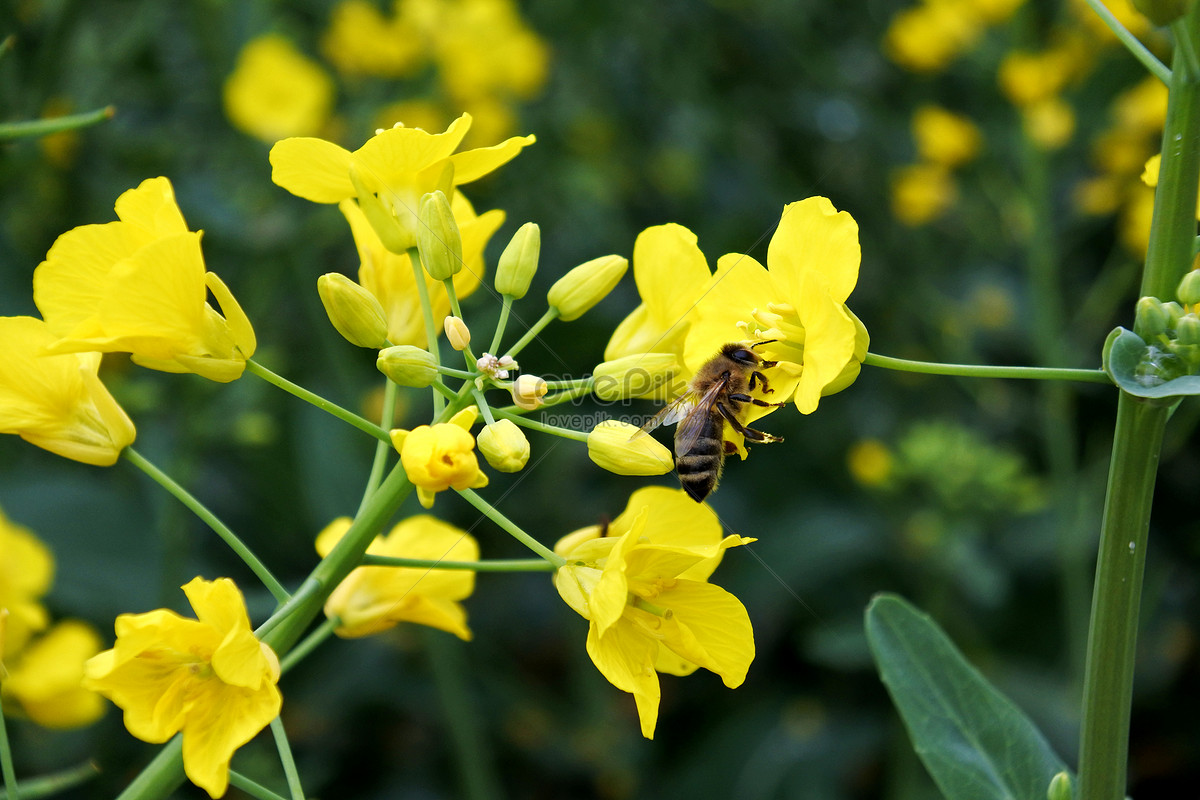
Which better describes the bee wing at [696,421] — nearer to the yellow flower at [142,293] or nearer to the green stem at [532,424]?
the green stem at [532,424]

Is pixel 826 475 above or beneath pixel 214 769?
beneath

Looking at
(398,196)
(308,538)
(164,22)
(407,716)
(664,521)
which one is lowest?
(407,716)

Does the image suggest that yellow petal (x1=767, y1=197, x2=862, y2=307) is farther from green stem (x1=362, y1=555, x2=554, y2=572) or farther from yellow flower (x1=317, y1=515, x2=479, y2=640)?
yellow flower (x1=317, y1=515, x2=479, y2=640)

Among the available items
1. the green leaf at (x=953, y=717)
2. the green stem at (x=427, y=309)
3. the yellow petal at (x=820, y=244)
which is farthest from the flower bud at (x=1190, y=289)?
the green stem at (x=427, y=309)

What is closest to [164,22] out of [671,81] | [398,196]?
[671,81]

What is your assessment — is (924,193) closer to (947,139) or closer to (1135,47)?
(947,139)

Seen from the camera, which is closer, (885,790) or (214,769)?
(214,769)

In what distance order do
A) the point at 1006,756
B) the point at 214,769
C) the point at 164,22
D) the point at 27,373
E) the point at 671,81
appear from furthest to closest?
the point at 671,81 < the point at 164,22 < the point at 1006,756 < the point at 27,373 < the point at 214,769

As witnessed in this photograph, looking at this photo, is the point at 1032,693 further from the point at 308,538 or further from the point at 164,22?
the point at 164,22
